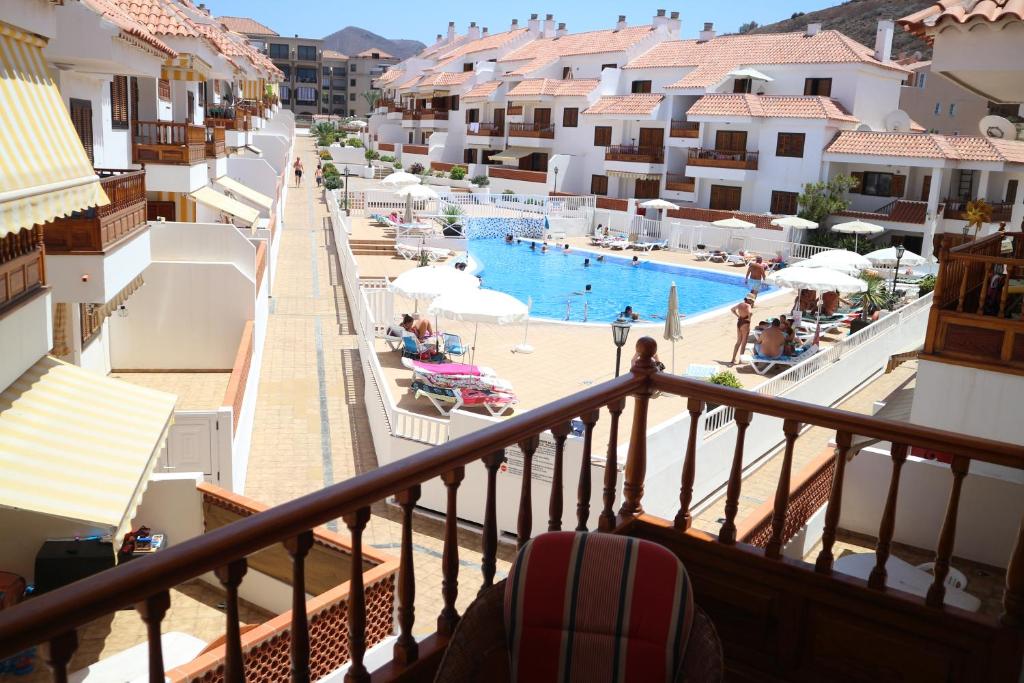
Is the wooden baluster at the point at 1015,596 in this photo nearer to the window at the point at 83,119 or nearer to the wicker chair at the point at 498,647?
the wicker chair at the point at 498,647

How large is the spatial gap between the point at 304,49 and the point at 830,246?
108 m

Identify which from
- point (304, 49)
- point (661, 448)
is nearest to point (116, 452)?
point (661, 448)

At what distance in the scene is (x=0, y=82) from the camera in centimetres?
768

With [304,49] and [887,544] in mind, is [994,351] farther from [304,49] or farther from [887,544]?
[304,49]

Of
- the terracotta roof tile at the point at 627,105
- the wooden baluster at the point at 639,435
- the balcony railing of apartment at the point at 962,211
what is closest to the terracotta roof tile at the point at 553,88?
the terracotta roof tile at the point at 627,105

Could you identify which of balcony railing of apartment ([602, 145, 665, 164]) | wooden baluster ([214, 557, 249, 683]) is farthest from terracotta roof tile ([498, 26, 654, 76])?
wooden baluster ([214, 557, 249, 683])

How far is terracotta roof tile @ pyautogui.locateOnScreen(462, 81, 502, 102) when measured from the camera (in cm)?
5909

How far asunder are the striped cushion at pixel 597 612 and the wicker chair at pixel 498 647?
0.04 feet

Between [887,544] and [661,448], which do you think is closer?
[887,544]

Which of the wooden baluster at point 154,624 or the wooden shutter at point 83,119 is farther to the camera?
the wooden shutter at point 83,119

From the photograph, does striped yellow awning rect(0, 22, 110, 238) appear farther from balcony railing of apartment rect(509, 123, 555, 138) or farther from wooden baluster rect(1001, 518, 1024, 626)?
balcony railing of apartment rect(509, 123, 555, 138)

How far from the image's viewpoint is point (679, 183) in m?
45.6

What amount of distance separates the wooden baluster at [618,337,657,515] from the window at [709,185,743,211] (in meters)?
40.2

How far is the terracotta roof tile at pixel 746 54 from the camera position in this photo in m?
42.2
